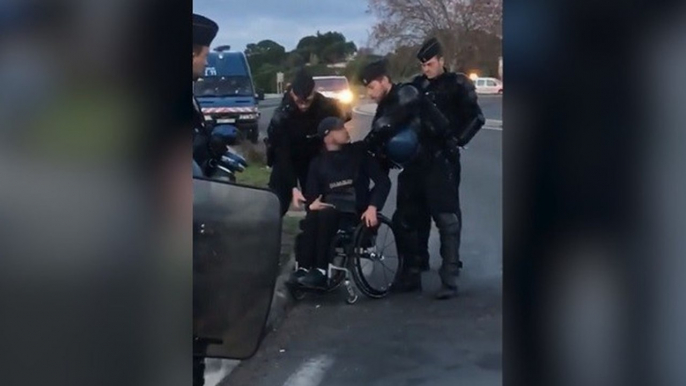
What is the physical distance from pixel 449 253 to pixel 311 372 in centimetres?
54

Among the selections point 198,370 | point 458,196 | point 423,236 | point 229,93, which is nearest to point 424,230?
point 423,236

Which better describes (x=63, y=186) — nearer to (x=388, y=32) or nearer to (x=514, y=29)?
(x=388, y=32)

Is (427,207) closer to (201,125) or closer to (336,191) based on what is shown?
(336,191)

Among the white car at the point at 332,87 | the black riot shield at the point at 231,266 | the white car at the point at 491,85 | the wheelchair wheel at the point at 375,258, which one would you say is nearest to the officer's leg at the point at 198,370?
the black riot shield at the point at 231,266

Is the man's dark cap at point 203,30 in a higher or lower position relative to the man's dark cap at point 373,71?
higher

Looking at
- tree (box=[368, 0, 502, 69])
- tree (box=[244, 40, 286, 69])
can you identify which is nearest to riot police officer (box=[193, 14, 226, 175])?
tree (box=[244, 40, 286, 69])

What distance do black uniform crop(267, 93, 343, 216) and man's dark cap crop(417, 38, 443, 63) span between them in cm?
28

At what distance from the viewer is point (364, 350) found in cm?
322

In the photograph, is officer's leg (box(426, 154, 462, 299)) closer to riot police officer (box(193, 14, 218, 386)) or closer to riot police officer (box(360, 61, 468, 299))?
riot police officer (box(360, 61, 468, 299))

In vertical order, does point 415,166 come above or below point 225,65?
below

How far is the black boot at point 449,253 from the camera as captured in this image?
3.13m

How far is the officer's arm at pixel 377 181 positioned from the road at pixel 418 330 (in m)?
0.03

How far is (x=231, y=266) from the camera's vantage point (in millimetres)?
3236

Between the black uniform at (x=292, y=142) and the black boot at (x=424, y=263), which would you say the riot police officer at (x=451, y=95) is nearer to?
the black boot at (x=424, y=263)
